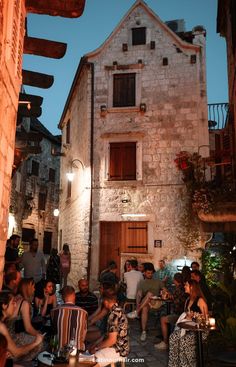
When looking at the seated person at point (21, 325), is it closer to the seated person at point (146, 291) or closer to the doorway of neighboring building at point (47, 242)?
the seated person at point (146, 291)

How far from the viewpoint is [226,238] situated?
10.8m

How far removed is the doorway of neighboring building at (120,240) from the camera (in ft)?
41.1

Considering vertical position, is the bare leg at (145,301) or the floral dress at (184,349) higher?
the bare leg at (145,301)

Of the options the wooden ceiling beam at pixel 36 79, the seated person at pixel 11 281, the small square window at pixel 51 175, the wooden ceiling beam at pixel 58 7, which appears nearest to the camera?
the wooden ceiling beam at pixel 58 7

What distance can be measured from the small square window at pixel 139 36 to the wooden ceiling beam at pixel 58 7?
32.1 feet

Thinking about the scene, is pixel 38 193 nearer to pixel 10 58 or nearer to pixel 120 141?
pixel 120 141

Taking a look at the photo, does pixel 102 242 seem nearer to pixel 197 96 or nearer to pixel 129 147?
pixel 129 147

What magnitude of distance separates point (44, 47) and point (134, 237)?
28.0 ft

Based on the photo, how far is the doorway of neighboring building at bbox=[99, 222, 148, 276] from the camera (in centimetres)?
1254

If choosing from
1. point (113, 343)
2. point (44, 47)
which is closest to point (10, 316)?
point (113, 343)

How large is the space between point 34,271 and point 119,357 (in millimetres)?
4627

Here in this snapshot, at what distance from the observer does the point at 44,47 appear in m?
5.34

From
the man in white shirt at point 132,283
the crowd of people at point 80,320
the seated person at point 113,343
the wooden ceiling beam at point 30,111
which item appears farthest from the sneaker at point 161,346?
the wooden ceiling beam at point 30,111

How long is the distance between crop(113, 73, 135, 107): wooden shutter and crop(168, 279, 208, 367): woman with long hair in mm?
9432
